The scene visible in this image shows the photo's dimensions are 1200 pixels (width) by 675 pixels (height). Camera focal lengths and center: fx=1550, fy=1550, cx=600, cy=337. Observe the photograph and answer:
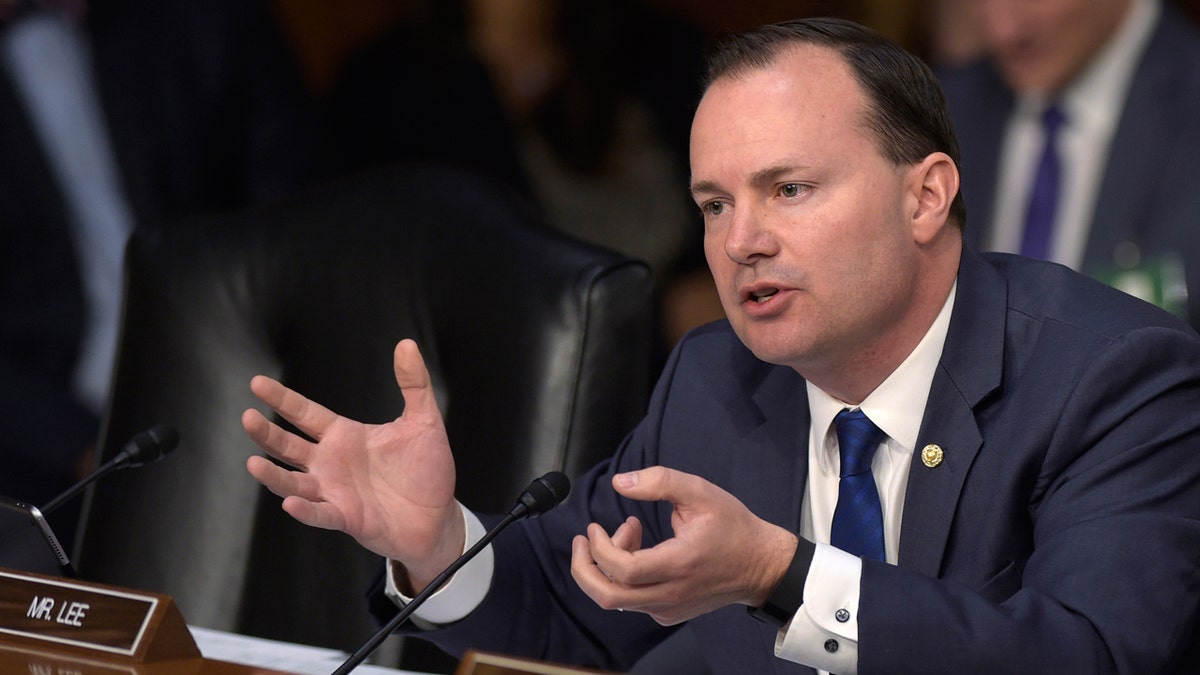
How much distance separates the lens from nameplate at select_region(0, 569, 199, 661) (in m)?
1.44

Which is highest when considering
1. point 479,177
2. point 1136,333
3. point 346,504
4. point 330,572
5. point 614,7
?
point 614,7

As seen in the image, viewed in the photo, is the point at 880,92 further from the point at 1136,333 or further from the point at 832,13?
the point at 832,13

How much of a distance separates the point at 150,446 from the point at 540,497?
492 millimetres

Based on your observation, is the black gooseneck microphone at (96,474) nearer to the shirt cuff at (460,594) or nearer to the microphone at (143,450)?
the microphone at (143,450)

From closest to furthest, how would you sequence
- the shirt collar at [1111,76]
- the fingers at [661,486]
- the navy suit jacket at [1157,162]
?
the fingers at [661,486], the navy suit jacket at [1157,162], the shirt collar at [1111,76]

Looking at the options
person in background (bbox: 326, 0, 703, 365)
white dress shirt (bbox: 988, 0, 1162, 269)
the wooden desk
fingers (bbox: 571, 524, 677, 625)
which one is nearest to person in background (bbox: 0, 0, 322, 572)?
person in background (bbox: 326, 0, 703, 365)

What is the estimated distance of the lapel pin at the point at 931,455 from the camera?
5.41 feet

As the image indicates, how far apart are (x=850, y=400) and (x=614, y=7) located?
214cm

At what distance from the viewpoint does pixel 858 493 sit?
1.70m

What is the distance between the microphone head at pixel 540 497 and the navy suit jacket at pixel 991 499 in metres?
0.31

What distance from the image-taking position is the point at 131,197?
3404mm

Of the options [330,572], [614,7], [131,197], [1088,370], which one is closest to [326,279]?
[330,572]

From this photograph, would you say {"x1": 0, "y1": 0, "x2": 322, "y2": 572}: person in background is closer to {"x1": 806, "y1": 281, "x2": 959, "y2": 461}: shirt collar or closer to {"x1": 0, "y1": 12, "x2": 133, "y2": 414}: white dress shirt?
{"x1": 0, "y1": 12, "x2": 133, "y2": 414}: white dress shirt

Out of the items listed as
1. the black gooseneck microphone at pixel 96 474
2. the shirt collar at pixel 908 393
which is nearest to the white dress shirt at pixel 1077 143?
the shirt collar at pixel 908 393
